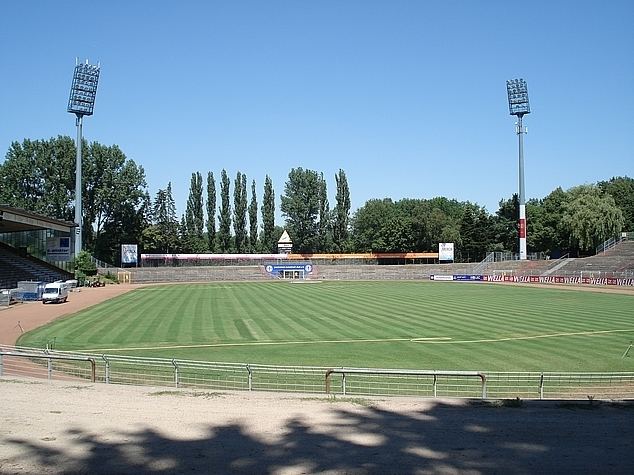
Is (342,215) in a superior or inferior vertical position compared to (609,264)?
superior

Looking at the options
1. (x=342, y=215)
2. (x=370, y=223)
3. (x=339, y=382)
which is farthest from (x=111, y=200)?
(x=339, y=382)

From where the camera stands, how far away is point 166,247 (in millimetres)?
123938

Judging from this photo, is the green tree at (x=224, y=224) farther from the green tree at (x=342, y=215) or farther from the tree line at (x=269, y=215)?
the green tree at (x=342, y=215)

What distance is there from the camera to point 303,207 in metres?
133

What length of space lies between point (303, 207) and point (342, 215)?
9.53 m

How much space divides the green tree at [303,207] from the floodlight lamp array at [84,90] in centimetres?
5727

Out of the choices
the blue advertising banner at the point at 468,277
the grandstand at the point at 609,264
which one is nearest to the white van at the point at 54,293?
the grandstand at the point at 609,264

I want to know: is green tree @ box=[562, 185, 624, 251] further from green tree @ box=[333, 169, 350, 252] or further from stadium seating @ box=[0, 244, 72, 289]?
stadium seating @ box=[0, 244, 72, 289]

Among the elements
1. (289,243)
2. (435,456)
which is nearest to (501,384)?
(435,456)

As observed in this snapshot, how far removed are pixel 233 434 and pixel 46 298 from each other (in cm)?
4896

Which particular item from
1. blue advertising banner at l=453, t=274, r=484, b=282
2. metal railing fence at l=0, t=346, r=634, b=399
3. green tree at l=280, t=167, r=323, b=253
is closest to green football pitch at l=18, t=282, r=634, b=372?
metal railing fence at l=0, t=346, r=634, b=399

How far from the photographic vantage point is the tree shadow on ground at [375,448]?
25.5 feet

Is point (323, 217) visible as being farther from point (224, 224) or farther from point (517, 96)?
point (517, 96)

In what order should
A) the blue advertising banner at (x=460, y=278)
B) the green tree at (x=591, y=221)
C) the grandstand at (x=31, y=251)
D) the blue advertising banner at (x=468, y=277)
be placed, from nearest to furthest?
the grandstand at (x=31, y=251)
the green tree at (x=591, y=221)
the blue advertising banner at (x=468, y=277)
the blue advertising banner at (x=460, y=278)
